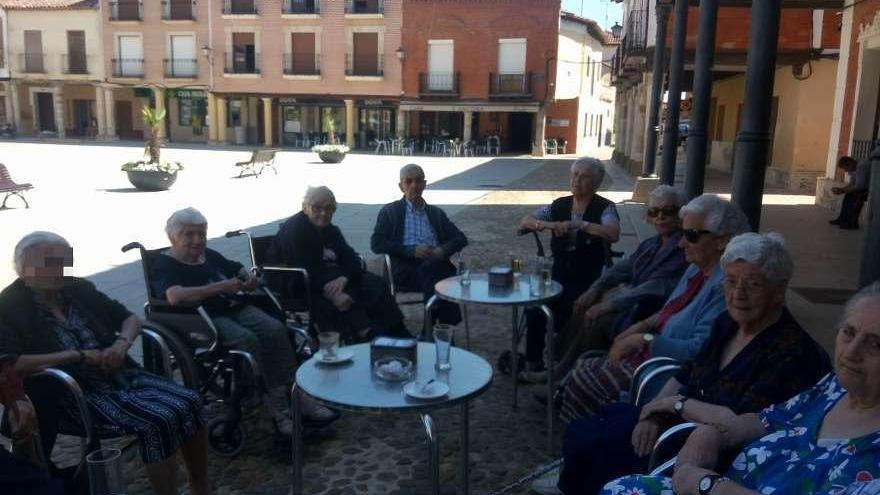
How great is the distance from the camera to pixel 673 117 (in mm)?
9367

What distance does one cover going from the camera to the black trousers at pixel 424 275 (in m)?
4.34

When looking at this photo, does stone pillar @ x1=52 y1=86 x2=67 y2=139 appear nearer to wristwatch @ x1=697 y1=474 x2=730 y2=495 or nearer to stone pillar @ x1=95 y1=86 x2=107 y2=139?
stone pillar @ x1=95 y1=86 x2=107 y2=139

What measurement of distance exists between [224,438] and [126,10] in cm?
3684

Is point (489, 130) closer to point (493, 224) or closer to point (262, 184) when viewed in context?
point (262, 184)

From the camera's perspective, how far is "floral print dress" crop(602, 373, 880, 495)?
1625 millimetres

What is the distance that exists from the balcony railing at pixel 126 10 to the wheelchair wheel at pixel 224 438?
36.1 meters

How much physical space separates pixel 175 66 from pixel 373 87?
10323 millimetres

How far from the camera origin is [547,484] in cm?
288

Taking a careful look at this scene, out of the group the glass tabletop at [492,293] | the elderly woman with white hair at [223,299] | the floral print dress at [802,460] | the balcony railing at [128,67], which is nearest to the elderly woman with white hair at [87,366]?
the elderly woman with white hair at [223,299]

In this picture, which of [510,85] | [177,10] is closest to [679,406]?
[510,85]

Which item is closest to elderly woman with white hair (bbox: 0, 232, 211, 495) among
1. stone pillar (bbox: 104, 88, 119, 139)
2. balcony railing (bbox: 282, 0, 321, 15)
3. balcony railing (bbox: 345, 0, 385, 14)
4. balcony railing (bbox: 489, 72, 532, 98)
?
balcony railing (bbox: 489, 72, 532, 98)

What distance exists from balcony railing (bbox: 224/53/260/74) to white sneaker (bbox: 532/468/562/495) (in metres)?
33.4

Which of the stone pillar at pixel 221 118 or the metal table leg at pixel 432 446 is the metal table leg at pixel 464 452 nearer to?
the metal table leg at pixel 432 446

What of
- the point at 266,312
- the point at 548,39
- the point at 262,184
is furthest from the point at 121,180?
the point at 548,39
